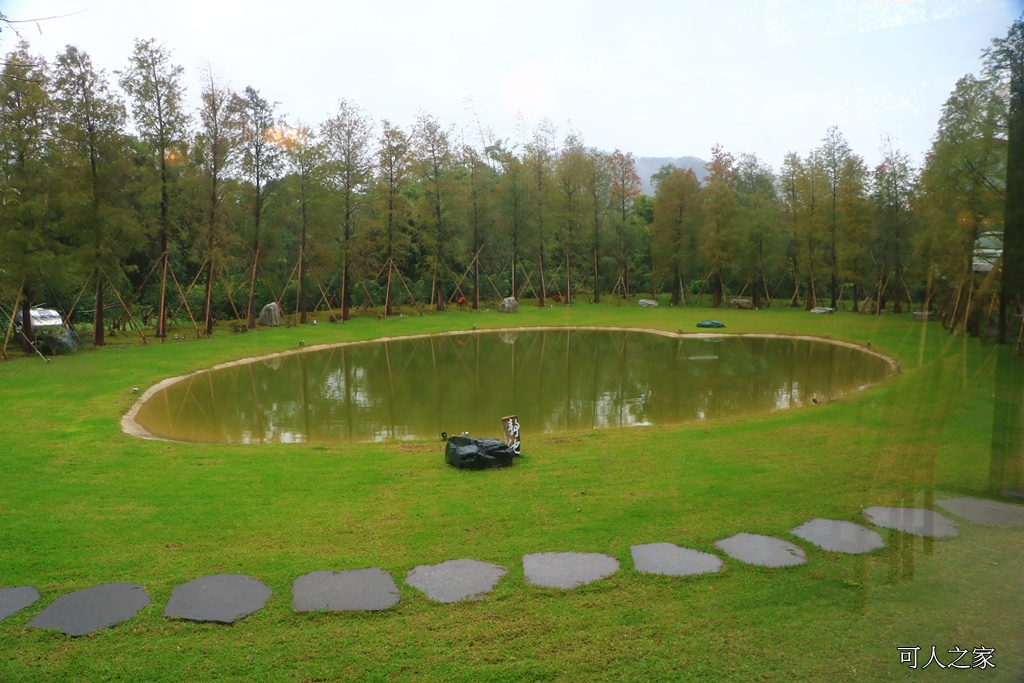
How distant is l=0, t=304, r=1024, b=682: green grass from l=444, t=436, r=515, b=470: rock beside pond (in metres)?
0.14

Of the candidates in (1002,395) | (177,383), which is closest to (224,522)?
(1002,395)

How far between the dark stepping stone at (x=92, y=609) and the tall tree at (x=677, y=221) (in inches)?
1041

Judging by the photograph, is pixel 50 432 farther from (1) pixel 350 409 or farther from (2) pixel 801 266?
(2) pixel 801 266

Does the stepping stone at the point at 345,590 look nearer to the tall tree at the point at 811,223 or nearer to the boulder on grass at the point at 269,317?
the tall tree at the point at 811,223

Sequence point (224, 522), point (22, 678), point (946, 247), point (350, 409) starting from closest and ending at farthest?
1. point (22, 678)
2. point (946, 247)
3. point (224, 522)
4. point (350, 409)

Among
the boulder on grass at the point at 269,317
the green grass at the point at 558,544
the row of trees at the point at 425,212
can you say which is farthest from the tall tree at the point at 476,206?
the green grass at the point at 558,544

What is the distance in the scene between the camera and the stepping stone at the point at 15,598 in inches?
111

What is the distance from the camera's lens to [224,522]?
406cm

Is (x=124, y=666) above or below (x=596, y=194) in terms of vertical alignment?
below

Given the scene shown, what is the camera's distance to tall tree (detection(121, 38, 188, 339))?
15867 mm

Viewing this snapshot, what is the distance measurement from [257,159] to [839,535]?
64.5 ft

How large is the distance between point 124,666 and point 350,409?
702 cm

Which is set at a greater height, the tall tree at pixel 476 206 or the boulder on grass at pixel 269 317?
the tall tree at pixel 476 206

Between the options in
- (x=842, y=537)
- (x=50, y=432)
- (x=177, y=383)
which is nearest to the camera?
(x=842, y=537)
